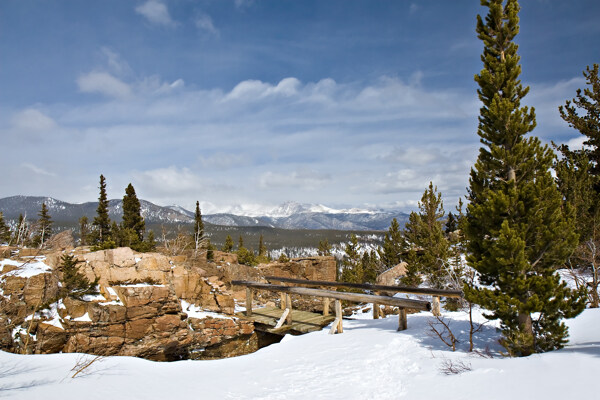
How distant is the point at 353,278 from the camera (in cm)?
3262

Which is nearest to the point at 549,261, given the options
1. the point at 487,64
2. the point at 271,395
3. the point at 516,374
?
the point at 516,374

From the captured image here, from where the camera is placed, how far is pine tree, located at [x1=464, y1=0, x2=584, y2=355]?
7051mm

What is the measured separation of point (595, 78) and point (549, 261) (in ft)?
63.4

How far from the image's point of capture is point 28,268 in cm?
1641

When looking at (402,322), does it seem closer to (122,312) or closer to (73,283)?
(122,312)

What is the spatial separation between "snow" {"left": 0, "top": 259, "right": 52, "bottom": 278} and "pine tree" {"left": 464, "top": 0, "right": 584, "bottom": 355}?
734 inches

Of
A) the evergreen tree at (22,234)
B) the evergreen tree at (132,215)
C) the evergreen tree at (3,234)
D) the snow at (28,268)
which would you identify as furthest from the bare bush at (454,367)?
the evergreen tree at (3,234)

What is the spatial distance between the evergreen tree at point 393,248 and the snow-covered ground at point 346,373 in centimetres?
2344

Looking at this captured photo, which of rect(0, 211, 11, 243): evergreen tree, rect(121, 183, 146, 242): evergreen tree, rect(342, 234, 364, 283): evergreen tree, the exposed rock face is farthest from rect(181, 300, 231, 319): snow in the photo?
rect(0, 211, 11, 243): evergreen tree

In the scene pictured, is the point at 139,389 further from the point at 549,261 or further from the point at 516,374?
the point at 549,261

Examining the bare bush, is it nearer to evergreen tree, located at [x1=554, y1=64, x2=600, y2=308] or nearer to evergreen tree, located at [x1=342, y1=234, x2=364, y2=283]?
evergreen tree, located at [x1=554, y1=64, x2=600, y2=308]

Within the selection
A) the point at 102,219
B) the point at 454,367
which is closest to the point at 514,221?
the point at 454,367

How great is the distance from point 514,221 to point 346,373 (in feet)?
17.0

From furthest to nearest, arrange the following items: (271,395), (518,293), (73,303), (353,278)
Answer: (353,278) < (73,303) < (518,293) < (271,395)
